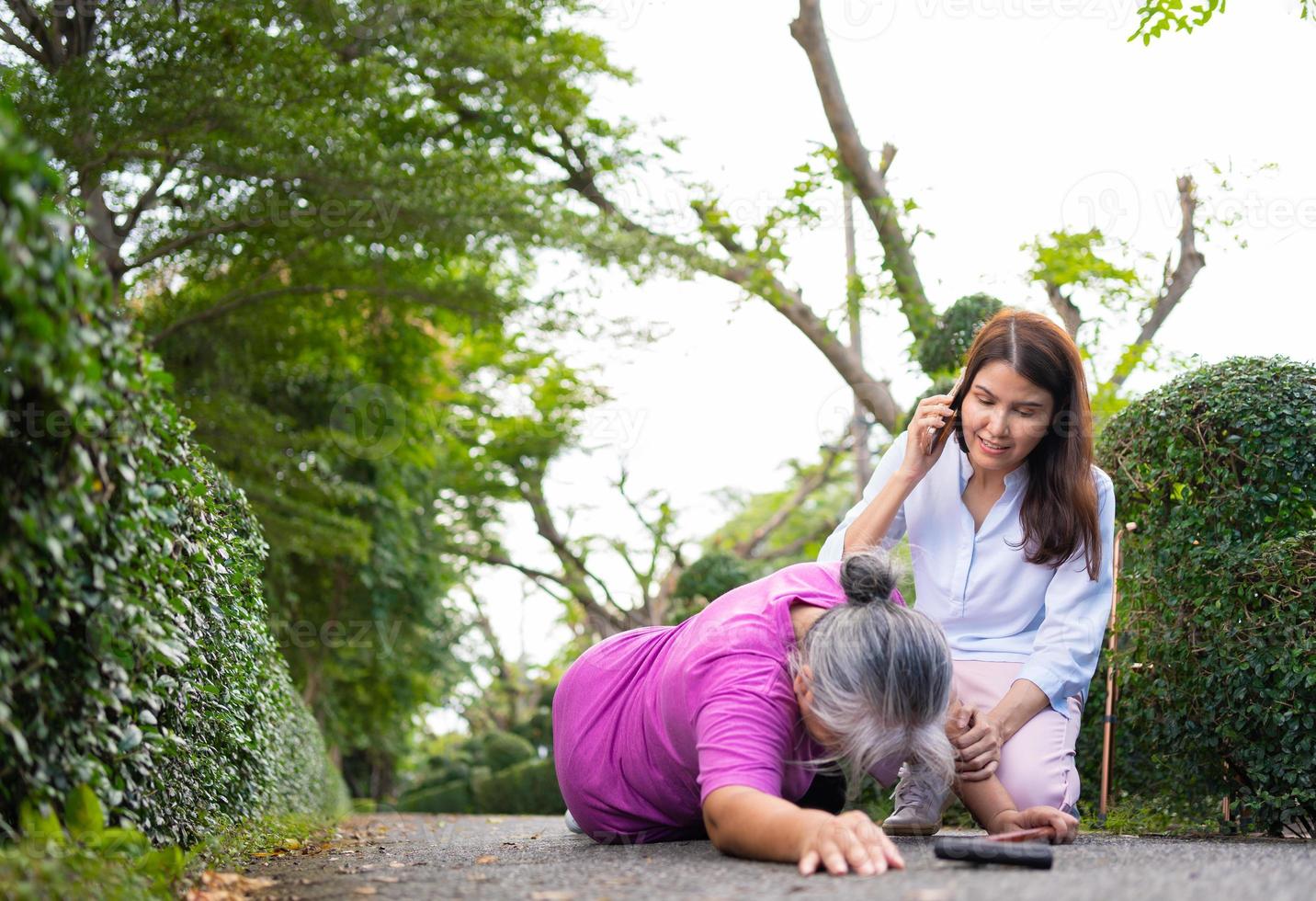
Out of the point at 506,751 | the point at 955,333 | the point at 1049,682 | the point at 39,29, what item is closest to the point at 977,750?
the point at 1049,682

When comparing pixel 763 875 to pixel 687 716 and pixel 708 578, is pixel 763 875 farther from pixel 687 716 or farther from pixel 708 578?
pixel 708 578

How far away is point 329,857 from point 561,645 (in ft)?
77.3

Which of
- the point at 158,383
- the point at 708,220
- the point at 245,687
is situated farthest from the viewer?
the point at 708,220

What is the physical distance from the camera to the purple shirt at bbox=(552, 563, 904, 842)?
2.84 metres

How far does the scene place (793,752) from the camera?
3.04 metres

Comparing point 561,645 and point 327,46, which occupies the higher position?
point 327,46

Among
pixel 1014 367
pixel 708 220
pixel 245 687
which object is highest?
pixel 708 220

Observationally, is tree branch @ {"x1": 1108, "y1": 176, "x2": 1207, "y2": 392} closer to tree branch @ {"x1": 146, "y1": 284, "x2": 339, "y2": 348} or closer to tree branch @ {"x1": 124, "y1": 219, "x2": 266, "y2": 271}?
tree branch @ {"x1": 146, "y1": 284, "x2": 339, "y2": 348}

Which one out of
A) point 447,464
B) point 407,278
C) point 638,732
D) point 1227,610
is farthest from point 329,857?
point 447,464

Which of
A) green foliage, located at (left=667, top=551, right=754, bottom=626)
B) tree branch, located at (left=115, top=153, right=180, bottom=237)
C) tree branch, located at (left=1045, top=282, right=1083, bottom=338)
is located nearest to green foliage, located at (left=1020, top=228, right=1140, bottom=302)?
tree branch, located at (left=1045, top=282, right=1083, bottom=338)

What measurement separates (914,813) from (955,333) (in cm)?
533

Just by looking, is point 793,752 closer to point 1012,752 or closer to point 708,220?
point 1012,752

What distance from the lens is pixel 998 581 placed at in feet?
13.6

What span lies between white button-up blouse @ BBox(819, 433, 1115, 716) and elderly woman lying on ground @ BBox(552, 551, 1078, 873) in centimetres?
57
